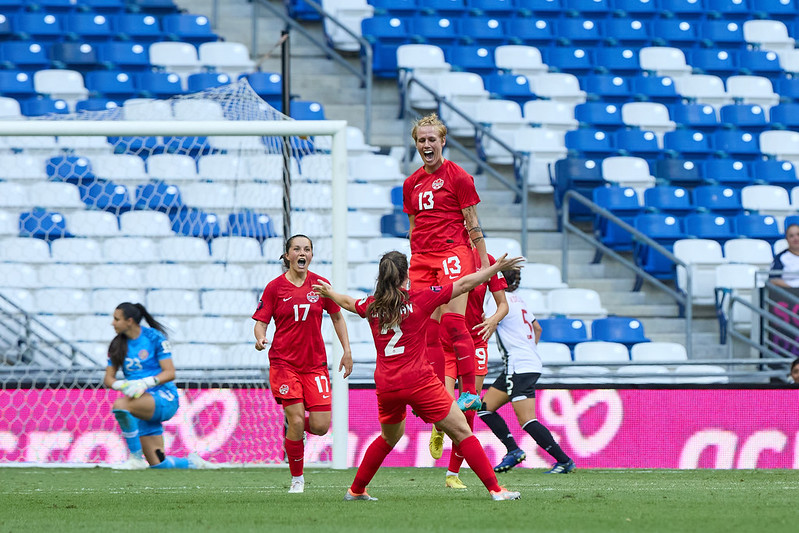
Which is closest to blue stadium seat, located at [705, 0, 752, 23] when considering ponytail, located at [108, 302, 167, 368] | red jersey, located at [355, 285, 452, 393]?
ponytail, located at [108, 302, 167, 368]

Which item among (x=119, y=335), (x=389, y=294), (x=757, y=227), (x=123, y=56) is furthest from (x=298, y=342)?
(x=123, y=56)

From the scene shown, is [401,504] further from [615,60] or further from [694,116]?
[615,60]

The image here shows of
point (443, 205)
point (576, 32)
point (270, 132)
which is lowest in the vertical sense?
point (443, 205)

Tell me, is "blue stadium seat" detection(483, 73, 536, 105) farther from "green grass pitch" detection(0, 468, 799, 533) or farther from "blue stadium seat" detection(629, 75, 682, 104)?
"green grass pitch" detection(0, 468, 799, 533)

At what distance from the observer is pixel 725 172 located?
16.0m

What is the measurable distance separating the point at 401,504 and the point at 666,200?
942cm

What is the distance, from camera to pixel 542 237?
1493cm

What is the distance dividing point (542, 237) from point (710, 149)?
10.1ft

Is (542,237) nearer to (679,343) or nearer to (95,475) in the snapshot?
(679,343)

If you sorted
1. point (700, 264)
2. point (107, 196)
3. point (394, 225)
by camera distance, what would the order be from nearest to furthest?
point (107, 196)
point (394, 225)
point (700, 264)

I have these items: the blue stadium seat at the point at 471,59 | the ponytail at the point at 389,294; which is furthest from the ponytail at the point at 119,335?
the blue stadium seat at the point at 471,59

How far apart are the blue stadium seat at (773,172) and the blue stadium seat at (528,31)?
3626 mm

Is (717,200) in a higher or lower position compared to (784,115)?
lower

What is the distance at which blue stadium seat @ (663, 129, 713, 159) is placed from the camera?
1625 centimetres
